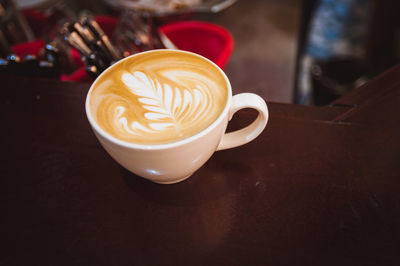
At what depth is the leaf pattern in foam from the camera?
1.57ft

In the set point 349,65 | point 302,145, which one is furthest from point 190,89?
Answer: point 349,65

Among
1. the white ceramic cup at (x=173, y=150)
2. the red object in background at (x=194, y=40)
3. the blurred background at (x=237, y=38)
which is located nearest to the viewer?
the white ceramic cup at (x=173, y=150)

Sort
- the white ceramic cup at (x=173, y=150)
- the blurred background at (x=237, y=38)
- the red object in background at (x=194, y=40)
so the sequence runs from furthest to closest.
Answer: the red object in background at (x=194, y=40), the blurred background at (x=237, y=38), the white ceramic cup at (x=173, y=150)

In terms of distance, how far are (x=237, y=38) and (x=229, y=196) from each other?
1.22 metres

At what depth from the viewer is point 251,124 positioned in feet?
1.72

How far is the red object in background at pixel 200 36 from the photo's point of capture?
1146 millimetres

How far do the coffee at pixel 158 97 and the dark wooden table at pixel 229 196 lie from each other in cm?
12

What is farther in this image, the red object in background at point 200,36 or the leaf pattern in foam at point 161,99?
the red object in background at point 200,36

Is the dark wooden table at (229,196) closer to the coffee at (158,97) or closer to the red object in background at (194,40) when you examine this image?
the coffee at (158,97)

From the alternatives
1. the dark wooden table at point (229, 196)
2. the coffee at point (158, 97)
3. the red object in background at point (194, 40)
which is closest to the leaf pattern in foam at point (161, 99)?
the coffee at point (158, 97)

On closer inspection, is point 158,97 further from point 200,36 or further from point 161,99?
point 200,36

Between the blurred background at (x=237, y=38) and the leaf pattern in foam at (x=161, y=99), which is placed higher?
the leaf pattern in foam at (x=161, y=99)

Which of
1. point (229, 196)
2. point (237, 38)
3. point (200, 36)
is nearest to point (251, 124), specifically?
point (229, 196)

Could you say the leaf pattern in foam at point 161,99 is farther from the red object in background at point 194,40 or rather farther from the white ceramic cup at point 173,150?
the red object in background at point 194,40
